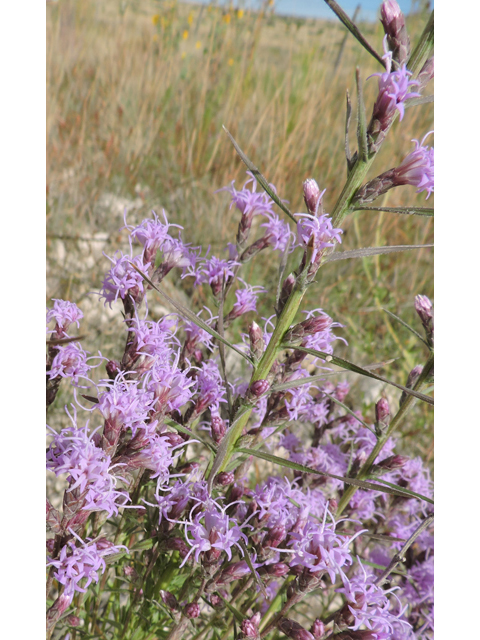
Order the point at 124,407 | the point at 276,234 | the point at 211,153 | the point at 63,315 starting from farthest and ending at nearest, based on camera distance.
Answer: the point at 211,153 < the point at 276,234 < the point at 63,315 < the point at 124,407

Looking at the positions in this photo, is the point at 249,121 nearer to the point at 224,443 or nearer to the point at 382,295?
the point at 382,295

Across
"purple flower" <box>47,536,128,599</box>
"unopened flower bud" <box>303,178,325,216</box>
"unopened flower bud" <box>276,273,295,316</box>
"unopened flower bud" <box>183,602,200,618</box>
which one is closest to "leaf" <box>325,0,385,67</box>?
"unopened flower bud" <box>303,178,325,216</box>

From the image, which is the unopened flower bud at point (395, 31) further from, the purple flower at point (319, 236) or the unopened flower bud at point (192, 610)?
the unopened flower bud at point (192, 610)

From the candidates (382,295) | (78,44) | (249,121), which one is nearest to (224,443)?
(382,295)

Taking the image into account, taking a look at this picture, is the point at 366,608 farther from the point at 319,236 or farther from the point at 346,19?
the point at 346,19

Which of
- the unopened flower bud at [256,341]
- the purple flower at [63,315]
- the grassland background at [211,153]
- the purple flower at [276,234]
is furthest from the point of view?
the grassland background at [211,153]

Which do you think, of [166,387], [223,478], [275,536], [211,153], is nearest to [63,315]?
[166,387]

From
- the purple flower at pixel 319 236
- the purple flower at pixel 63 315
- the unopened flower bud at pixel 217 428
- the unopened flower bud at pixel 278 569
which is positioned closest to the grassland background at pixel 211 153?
the purple flower at pixel 63 315
